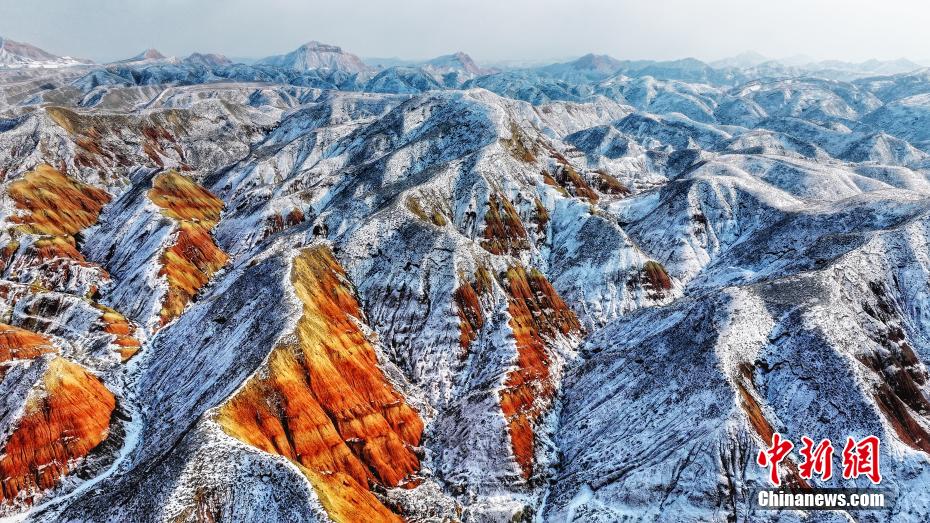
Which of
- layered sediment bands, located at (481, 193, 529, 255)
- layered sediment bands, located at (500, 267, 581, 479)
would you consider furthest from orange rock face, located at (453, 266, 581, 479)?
layered sediment bands, located at (481, 193, 529, 255)

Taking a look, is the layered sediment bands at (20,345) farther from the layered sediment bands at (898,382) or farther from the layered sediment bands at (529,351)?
the layered sediment bands at (898,382)

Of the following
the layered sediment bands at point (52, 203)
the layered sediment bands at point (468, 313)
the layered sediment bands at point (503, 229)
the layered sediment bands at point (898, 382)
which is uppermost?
the layered sediment bands at point (52, 203)

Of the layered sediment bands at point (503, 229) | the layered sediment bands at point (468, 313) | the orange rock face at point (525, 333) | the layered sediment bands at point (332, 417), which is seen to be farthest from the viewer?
the layered sediment bands at point (503, 229)

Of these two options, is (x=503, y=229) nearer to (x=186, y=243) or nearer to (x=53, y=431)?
(x=186, y=243)

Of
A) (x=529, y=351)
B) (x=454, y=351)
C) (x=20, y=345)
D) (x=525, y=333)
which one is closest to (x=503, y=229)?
(x=525, y=333)

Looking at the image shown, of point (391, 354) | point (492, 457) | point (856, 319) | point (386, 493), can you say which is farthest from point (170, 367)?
point (856, 319)

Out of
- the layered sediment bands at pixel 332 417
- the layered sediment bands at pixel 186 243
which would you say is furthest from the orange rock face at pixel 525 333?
the layered sediment bands at pixel 186 243
